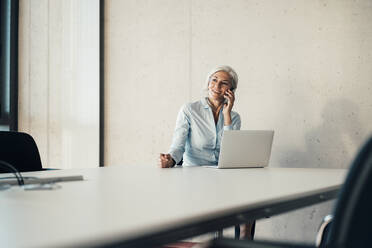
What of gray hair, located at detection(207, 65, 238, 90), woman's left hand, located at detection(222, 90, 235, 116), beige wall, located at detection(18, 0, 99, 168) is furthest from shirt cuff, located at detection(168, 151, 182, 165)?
beige wall, located at detection(18, 0, 99, 168)

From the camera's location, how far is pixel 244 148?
2.71 metres

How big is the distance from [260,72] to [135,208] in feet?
10.3

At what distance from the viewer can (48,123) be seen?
523 cm

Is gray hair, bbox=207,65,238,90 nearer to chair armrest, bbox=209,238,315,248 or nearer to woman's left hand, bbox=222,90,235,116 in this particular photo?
woman's left hand, bbox=222,90,235,116

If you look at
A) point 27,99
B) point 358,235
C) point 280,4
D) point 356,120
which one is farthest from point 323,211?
point 27,99

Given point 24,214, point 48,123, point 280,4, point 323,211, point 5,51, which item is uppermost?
point 280,4

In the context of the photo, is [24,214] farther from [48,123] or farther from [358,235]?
[48,123]

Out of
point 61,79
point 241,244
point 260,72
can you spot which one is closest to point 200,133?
point 260,72

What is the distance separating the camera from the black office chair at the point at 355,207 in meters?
0.79

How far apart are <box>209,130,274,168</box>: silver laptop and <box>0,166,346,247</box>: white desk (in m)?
0.81

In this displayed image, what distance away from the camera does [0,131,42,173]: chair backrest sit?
113 inches

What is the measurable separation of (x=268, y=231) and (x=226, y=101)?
Result: 123cm

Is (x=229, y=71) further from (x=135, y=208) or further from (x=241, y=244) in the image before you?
(x=241, y=244)

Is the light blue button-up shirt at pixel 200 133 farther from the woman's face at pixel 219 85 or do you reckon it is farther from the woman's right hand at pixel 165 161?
the woman's right hand at pixel 165 161
